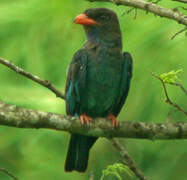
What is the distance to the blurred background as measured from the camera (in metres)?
6.34

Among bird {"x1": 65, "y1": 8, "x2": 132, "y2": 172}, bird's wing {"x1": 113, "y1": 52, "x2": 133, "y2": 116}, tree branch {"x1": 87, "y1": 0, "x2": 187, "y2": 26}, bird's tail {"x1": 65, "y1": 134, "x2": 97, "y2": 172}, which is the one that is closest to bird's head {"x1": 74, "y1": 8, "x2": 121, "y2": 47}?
bird {"x1": 65, "y1": 8, "x2": 132, "y2": 172}

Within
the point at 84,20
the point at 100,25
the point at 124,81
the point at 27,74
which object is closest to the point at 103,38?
the point at 100,25

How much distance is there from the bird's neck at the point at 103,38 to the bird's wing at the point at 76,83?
0.23 m

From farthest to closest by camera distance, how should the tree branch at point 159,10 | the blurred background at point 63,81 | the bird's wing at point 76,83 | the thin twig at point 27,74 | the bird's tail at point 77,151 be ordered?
the blurred background at point 63,81, the bird's tail at point 77,151, the bird's wing at point 76,83, the thin twig at point 27,74, the tree branch at point 159,10

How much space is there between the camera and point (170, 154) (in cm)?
651

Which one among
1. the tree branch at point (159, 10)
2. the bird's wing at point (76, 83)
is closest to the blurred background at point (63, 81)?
the bird's wing at point (76, 83)

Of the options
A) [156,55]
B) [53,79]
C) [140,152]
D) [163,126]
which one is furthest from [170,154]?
[163,126]

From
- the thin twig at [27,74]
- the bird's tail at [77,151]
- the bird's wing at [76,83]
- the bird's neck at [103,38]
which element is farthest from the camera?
the bird's neck at [103,38]

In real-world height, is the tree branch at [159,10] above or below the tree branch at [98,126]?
above

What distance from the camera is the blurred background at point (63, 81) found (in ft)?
20.8

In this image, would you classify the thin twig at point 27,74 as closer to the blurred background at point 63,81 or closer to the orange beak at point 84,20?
the orange beak at point 84,20

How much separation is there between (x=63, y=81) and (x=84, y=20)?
1.19m

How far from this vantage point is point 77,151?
18.2 feet

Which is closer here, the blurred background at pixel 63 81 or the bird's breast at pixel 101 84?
the bird's breast at pixel 101 84
